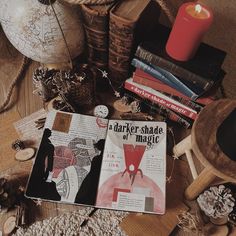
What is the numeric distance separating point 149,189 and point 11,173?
0.40 metres

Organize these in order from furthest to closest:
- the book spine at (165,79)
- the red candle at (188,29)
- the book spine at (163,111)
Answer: the book spine at (163,111) < the book spine at (165,79) < the red candle at (188,29)

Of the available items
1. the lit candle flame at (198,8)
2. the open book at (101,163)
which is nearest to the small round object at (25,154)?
the open book at (101,163)

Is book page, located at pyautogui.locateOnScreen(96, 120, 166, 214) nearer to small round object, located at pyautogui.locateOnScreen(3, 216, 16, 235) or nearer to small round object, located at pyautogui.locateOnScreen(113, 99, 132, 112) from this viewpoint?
small round object, located at pyautogui.locateOnScreen(113, 99, 132, 112)

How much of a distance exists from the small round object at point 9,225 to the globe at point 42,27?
0.47 m

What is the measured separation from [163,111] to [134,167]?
21 centimetres

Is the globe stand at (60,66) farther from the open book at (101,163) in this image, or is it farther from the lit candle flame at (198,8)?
the lit candle flame at (198,8)

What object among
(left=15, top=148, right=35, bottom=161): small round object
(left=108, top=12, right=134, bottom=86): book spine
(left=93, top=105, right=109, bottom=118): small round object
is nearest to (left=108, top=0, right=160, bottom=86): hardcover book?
(left=108, top=12, right=134, bottom=86): book spine

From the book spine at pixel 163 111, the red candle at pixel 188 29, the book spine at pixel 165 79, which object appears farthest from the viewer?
the book spine at pixel 163 111

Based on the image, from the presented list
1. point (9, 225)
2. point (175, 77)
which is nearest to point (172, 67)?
point (175, 77)

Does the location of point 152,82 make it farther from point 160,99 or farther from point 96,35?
point 96,35

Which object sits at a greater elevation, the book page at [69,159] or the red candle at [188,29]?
the red candle at [188,29]

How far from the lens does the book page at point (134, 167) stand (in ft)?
2.77

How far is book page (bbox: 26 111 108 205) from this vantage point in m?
0.85

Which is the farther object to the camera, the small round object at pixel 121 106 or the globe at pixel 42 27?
the small round object at pixel 121 106
